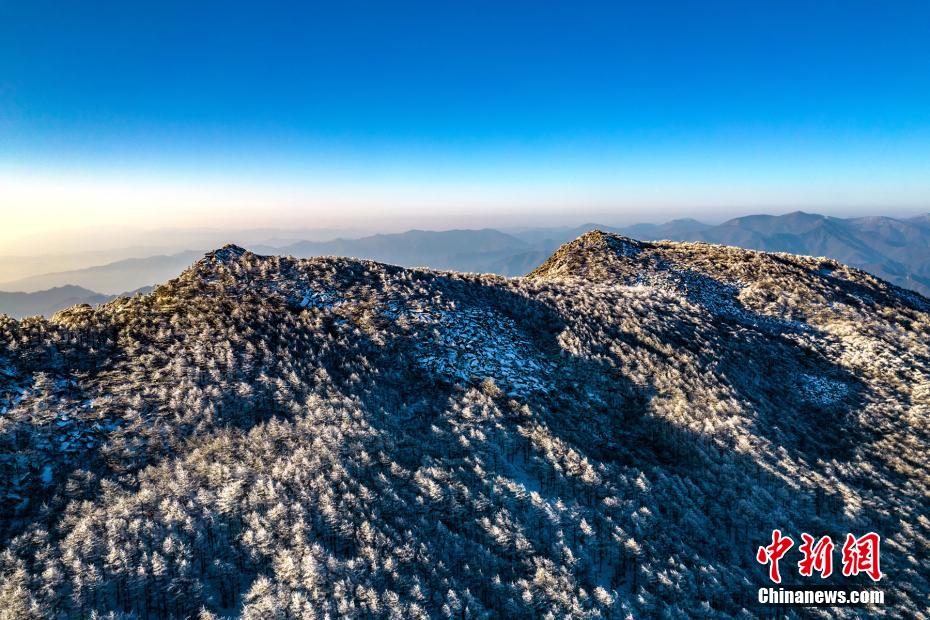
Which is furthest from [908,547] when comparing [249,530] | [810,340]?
[249,530]

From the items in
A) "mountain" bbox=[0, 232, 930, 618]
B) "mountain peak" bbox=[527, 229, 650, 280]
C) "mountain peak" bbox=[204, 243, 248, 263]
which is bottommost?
"mountain" bbox=[0, 232, 930, 618]

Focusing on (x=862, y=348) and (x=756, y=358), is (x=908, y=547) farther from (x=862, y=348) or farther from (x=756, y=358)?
(x=862, y=348)

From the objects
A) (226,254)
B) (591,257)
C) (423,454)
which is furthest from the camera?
(591,257)

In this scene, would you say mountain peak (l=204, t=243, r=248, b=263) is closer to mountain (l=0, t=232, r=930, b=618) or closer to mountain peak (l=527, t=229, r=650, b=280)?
mountain (l=0, t=232, r=930, b=618)

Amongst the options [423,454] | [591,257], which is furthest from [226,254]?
[591,257]

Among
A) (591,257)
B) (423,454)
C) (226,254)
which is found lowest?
(423,454)

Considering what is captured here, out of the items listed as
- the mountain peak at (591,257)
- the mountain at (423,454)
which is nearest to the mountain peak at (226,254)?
the mountain at (423,454)

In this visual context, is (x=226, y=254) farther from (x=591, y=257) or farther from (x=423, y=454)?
(x=591, y=257)

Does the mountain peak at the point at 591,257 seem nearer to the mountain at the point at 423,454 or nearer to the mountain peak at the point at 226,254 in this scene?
the mountain at the point at 423,454

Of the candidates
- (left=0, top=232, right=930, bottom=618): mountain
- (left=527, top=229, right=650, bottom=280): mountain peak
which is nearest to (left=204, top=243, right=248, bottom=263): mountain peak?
(left=0, top=232, right=930, bottom=618): mountain

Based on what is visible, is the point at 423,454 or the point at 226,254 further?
the point at 226,254
